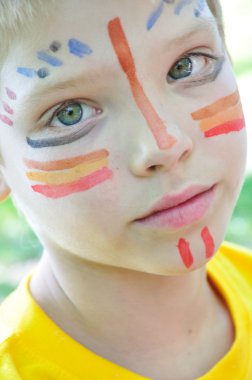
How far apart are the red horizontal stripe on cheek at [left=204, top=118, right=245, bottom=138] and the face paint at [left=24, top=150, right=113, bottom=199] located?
21 centimetres

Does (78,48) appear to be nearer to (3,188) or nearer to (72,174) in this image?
(72,174)

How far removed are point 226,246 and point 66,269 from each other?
57cm

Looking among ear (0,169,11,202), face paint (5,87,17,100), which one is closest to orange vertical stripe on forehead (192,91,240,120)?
face paint (5,87,17,100)

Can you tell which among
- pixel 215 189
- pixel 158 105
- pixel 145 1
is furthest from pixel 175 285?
pixel 145 1

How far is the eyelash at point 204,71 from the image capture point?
A: 160 cm

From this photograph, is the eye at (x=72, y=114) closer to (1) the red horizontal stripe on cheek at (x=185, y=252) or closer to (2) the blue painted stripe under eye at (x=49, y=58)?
(2) the blue painted stripe under eye at (x=49, y=58)

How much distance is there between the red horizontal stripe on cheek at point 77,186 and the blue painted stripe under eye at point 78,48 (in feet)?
0.70

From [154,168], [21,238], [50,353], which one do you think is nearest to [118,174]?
[154,168]

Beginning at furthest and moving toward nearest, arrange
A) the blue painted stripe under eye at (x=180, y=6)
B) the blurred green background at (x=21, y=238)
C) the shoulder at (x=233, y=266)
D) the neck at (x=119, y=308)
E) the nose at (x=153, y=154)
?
the blurred green background at (x=21, y=238) < the shoulder at (x=233, y=266) < the neck at (x=119, y=308) < the blue painted stripe under eye at (x=180, y=6) < the nose at (x=153, y=154)

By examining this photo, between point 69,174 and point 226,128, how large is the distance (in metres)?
0.33

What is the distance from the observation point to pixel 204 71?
1.67 metres

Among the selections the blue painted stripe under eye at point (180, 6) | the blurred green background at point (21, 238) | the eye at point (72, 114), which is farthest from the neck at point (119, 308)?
the blurred green background at point (21, 238)

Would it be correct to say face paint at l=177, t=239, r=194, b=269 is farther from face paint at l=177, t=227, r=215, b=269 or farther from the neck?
the neck

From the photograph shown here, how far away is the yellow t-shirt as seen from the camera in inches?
65.5
